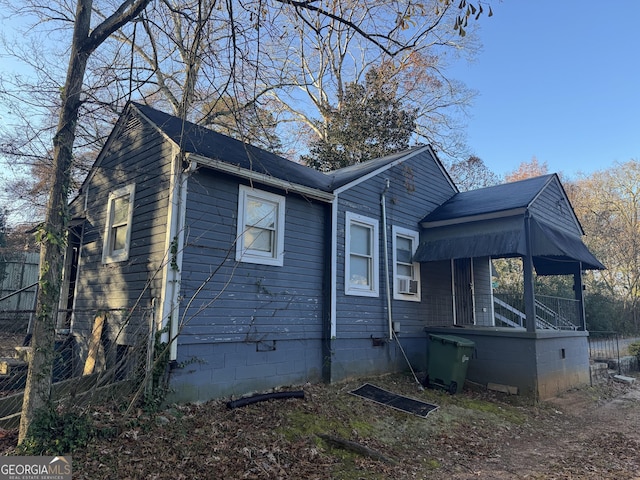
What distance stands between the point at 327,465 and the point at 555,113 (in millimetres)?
19742

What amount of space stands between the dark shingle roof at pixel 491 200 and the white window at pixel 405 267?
2.72 ft

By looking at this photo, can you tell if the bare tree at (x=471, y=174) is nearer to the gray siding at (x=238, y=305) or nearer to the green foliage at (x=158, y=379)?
the gray siding at (x=238, y=305)

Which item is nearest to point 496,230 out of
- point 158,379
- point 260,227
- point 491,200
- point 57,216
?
point 491,200

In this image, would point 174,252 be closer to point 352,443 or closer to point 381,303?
point 352,443

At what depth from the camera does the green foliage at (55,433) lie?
4.61m

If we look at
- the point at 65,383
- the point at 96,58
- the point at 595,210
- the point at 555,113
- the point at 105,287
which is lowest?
the point at 65,383

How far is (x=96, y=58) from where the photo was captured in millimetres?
6938

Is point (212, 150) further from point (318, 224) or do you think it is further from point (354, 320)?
point (354, 320)

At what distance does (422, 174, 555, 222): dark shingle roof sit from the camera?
398 inches

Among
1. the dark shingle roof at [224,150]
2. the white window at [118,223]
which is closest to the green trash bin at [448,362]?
the dark shingle roof at [224,150]

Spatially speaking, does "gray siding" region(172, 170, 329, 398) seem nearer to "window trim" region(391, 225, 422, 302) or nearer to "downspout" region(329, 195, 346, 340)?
"downspout" region(329, 195, 346, 340)

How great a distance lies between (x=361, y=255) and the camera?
974 centimetres

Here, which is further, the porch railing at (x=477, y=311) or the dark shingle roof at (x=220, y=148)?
the porch railing at (x=477, y=311)

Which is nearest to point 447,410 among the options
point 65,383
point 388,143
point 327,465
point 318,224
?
point 327,465
